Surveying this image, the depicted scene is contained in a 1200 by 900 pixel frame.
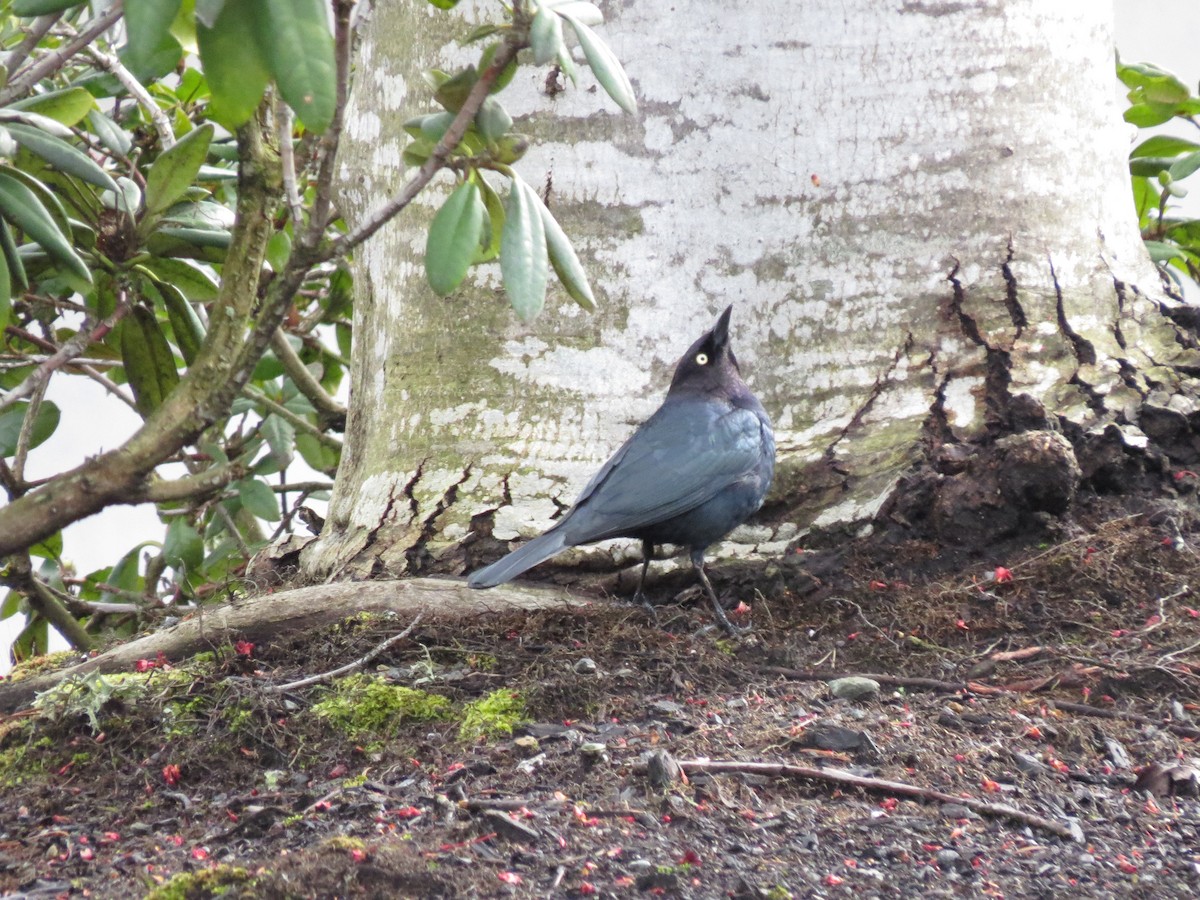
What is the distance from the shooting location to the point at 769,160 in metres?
3.32

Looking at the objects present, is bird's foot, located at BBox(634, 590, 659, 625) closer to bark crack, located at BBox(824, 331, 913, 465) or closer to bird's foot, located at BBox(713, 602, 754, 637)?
bird's foot, located at BBox(713, 602, 754, 637)

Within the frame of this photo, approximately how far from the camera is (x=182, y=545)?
4.56 meters

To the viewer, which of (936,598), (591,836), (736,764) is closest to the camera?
(591,836)

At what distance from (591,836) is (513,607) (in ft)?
4.11

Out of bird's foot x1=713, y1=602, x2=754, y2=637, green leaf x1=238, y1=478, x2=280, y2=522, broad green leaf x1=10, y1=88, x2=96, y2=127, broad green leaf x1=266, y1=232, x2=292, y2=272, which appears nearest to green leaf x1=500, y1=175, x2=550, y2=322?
bird's foot x1=713, y1=602, x2=754, y2=637

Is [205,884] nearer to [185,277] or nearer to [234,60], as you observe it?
[234,60]

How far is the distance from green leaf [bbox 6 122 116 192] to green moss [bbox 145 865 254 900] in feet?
5.25

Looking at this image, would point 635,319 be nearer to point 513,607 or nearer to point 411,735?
point 513,607

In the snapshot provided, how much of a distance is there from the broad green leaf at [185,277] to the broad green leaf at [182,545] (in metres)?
1.48

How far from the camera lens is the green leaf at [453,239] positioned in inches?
89.1

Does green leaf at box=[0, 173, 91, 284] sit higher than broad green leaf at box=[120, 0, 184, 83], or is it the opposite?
broad green leaf at box=[120, 0, 184, 83]

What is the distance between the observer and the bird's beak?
3222 millimetres

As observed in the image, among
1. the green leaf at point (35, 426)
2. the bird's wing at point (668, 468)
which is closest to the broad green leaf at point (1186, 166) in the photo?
the bird's wing at point (668, 468)

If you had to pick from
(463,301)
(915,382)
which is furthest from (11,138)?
(915,382)
